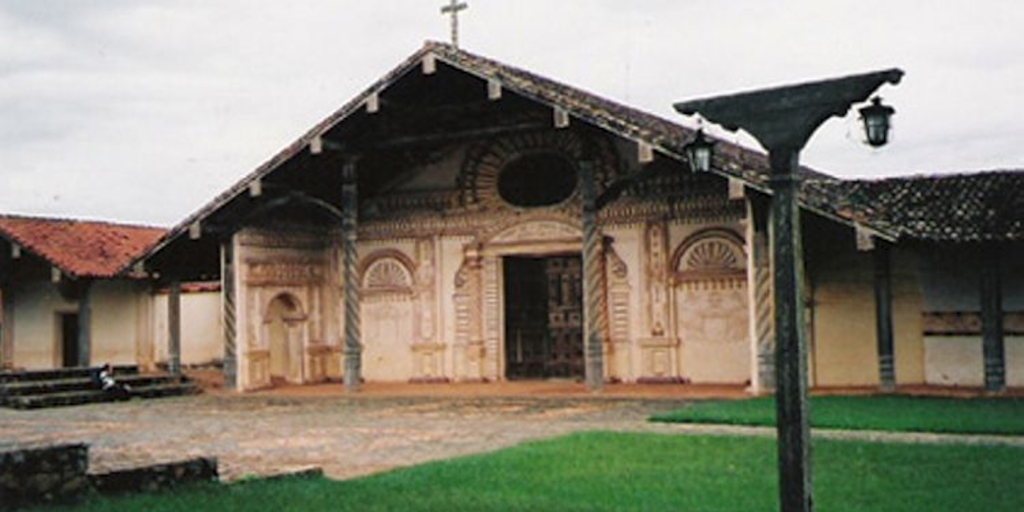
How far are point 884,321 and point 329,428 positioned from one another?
27.4ft

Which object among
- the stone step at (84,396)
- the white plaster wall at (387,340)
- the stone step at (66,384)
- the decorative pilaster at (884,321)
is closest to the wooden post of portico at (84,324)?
the stone step at (66,384)

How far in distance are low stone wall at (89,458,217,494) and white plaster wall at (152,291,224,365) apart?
1981 centimetres

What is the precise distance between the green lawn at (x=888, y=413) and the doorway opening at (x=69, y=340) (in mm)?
16338

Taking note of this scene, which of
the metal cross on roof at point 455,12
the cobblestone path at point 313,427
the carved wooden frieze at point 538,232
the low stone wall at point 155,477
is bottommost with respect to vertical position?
the cobblestone path at point 313,427

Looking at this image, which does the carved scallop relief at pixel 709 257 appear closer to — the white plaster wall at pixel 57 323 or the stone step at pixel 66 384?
the stone step at pixel 66 384

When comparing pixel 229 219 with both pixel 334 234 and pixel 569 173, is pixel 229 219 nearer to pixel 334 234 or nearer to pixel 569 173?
pixel 334 234

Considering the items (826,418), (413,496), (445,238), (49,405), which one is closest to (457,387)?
(445,238)

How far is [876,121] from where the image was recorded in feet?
25.5

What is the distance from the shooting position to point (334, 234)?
22.7m

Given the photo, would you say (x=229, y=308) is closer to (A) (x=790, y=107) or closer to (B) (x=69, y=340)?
(B) (x=69, y=340)

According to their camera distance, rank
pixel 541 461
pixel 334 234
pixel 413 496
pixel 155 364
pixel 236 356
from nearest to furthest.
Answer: pixel 413 496
pixel 541 461
pixel 236 356
pixel 334 234
pixel 155 364

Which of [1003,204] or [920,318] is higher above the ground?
[1003,204]

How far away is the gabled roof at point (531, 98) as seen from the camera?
16.3 m

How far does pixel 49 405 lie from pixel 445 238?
7.64 m
